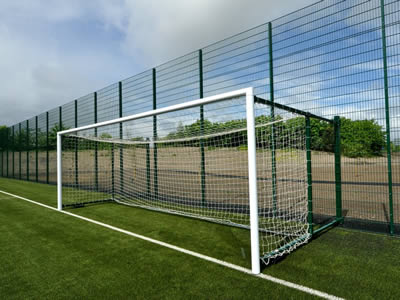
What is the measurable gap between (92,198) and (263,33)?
6.70m

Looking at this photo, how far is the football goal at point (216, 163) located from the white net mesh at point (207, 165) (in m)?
0.02

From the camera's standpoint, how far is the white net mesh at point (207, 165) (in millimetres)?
4523

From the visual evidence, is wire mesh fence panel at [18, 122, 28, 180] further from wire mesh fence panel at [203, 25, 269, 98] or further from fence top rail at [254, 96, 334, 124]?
fence top rail at [254, 96, 334, 124]

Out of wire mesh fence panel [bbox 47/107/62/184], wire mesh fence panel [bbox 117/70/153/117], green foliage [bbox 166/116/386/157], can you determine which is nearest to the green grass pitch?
green foliage [bbox 166/116/386/157]

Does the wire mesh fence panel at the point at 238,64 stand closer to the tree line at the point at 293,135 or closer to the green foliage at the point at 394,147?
the tree line at the point at 293,135

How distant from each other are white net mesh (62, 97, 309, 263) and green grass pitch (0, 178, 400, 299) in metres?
0.44

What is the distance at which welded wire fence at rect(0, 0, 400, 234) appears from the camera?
418cm

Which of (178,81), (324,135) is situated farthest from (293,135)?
(178,81)

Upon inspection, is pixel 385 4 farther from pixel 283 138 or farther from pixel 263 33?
pixel 283 138

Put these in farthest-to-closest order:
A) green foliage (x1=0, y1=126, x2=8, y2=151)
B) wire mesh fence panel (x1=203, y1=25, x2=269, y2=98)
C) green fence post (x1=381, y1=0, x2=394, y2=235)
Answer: green foliage (x1=0, y1=126, x2=8, y2=151) < wire mesh fence panel (x1=203, y1=25, x2=269, y2=98) < green fence post (x1=381, y1=0, x2=394, y2=235)

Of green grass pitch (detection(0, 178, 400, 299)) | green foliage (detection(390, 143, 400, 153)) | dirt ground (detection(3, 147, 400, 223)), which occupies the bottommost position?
green grass pitch (detection(0, 178, 400, 299))

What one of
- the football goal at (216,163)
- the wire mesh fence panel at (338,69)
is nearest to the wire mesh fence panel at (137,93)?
the football goal at (216,163)

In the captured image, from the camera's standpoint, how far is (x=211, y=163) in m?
6.21

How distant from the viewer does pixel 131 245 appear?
3.92m
